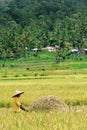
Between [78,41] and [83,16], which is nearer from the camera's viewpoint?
[78,41]

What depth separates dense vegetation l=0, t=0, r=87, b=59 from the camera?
223ft

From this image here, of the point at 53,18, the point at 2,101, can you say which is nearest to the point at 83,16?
the point at 53,18

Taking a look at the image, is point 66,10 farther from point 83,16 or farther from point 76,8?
point 83,16

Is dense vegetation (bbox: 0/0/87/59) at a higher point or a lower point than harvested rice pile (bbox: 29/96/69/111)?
lower

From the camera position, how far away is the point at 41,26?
85688 millimetres

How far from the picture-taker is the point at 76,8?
104500mm

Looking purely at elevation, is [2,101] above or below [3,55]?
above

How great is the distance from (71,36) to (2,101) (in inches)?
2311

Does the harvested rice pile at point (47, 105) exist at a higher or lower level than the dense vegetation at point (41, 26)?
higher

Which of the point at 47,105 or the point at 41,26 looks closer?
the point at 47,105

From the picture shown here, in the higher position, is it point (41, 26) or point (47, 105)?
point (47, 105)

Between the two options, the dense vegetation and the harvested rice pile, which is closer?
the harvested rice pile

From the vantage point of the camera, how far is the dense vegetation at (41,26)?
223 feet

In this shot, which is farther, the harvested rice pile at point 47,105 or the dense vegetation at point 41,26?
the dense vegetation at point 41,26
